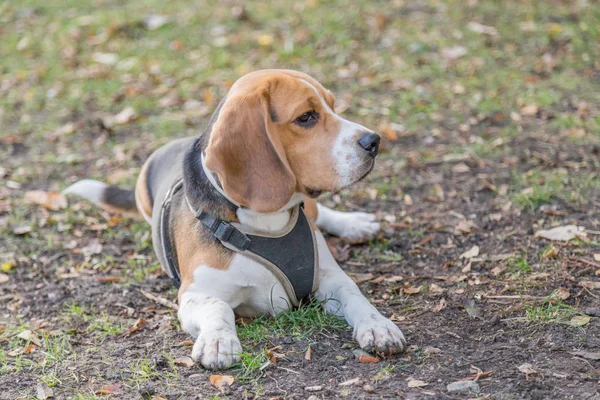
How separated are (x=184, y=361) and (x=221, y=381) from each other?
1.04 ft

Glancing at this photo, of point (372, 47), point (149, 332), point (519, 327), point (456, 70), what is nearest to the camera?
point (519, 327)

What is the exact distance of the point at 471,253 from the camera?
4828mm

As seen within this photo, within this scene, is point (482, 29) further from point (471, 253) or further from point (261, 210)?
point (261, 210)

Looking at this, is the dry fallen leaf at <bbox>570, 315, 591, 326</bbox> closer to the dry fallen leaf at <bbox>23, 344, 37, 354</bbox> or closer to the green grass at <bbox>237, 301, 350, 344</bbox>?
the green grass at <bbox>237, 301, 350, 344</bbox>

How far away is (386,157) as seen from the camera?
257 inches

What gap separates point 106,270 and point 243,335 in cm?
160

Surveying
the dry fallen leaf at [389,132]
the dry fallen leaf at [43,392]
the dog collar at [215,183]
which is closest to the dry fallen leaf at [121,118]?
the dry fallen leaf at [389,132]

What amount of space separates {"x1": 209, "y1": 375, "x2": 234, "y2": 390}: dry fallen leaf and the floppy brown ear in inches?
30.7

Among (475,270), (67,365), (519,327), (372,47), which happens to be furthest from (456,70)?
(67,365)

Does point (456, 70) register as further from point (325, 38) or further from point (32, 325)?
point (32, 325)

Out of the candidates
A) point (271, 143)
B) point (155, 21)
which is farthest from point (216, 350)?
point (155, 21)

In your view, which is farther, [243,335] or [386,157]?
[386,157]

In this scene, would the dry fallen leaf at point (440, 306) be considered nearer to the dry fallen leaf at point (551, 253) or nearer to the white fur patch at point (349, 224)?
the dry fallen leaf at point (551, 253)

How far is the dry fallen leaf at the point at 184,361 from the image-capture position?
374 centimetres
